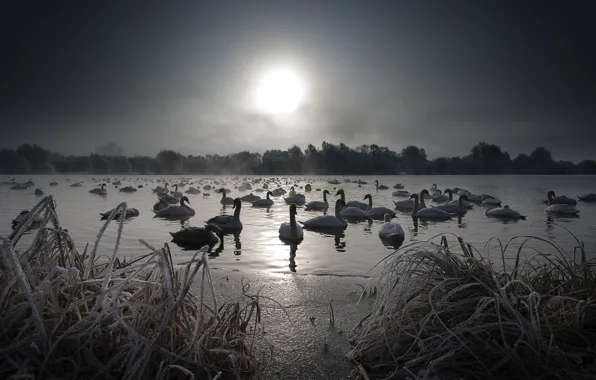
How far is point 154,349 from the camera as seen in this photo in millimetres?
2281

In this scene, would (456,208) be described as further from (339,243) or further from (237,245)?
(237,245)

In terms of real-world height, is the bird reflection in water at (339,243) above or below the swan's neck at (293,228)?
below

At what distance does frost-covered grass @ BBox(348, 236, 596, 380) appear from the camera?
8.21 ft

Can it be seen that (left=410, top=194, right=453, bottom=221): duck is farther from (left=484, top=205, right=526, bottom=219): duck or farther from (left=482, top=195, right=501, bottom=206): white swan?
(left=482, top=195, right=501, bottom=206): white swan

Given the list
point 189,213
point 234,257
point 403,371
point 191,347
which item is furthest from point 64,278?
point 189,213

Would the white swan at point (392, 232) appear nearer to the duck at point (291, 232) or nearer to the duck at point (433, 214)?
the duck at point (291, 232)

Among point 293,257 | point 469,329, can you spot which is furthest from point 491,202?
point 469,329

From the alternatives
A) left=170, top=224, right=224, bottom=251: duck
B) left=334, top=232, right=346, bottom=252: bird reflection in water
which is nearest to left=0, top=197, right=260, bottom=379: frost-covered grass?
left=334, top=232, right=346, bottom=252: bird reflection in water

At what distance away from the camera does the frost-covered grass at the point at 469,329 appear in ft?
8.21

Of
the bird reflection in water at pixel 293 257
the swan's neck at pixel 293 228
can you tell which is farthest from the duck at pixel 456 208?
the bird reflection in water at pixel 293 257

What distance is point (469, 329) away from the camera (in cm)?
257

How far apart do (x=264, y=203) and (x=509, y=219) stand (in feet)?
42.6

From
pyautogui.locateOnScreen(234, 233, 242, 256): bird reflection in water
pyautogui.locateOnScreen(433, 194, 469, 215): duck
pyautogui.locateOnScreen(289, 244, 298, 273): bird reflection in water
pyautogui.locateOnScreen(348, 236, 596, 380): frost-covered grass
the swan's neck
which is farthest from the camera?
pyautogui.locateOnScreen(433, 194, 469, 215): duck

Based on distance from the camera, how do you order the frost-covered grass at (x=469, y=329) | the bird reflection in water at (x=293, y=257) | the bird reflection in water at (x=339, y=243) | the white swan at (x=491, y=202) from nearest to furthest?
the frost-covered grass at (x=469, y=329), the bird reflection in water at (x=293, y=257), the bird reflection in water at (x=339, y=243), the white swan at (x=491, y=202)
